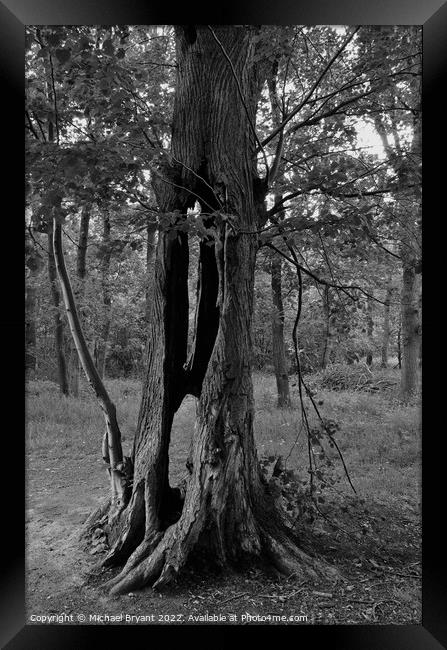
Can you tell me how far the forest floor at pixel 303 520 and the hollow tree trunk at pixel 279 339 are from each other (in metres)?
0.20

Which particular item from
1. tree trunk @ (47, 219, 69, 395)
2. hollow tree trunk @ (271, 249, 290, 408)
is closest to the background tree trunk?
hollow tree trunk @ (271, 249, 290, 408)

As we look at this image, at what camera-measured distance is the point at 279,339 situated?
3.92m

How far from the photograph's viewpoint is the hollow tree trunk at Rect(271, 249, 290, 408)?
3.05m

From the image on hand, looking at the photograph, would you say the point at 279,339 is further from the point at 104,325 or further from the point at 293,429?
the point at 104,325

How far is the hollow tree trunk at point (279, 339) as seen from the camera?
10.0 feet

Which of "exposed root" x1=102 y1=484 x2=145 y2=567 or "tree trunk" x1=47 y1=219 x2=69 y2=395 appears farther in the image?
"tree trunk" x1=47 y1=219 x2=69 y2=395

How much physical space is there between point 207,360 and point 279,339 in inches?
71.6

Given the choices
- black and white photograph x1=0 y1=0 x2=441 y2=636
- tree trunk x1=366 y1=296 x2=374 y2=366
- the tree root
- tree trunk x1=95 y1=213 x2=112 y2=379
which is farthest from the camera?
tree trunk x1=95 y1=213 x2=112 y2=379

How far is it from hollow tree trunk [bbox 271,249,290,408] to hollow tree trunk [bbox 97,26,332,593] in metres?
0.90

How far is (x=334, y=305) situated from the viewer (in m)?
2.69

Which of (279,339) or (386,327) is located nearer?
(386,327)

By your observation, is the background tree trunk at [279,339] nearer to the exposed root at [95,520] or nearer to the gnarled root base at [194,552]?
the gnarled root base at [194,552]

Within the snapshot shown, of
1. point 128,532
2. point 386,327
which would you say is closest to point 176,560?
point 128,532

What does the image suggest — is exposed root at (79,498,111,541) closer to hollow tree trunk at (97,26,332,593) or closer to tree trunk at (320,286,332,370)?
hollow tree trunk at (97,26,332,593)
